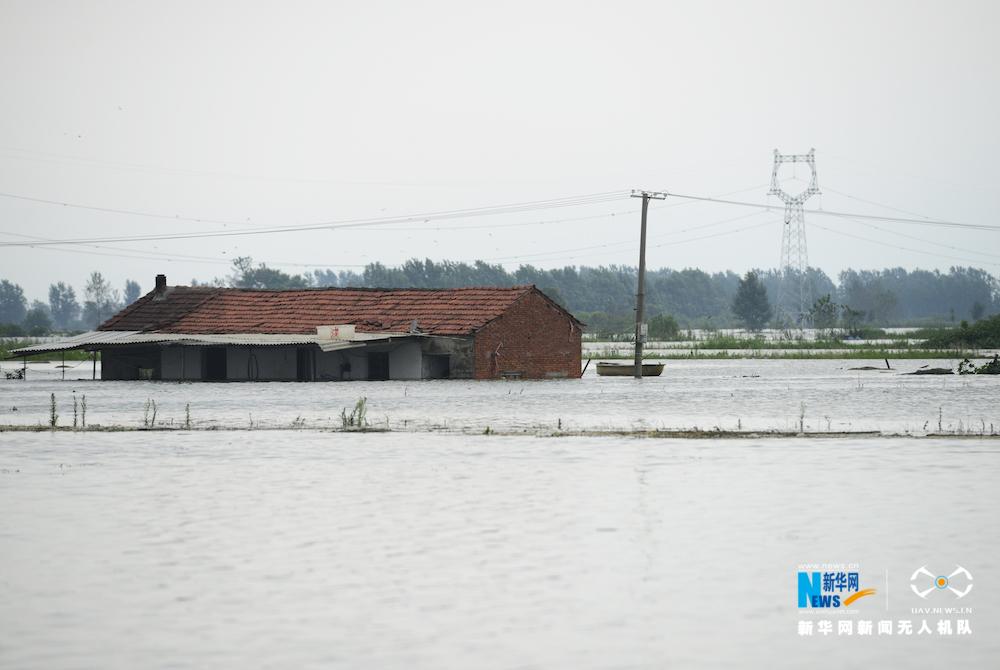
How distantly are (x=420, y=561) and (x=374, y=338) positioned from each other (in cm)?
3709

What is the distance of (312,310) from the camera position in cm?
5556

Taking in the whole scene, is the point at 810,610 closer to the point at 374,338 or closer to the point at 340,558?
the point at 340,558

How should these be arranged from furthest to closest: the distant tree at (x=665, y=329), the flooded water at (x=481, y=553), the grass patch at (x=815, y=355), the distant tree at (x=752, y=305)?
1. the distant tree at (x=752, y=305)
2. the distant tree at (x=665, y=329)
3. the grass patch at (x=815, y=355)
4. the flooded water at (x=481, y=553)

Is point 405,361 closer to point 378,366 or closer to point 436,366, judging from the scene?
point 436,366

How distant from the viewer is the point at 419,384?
155 feet

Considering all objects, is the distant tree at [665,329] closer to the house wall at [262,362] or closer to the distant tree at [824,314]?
the distant tree at [824,314]

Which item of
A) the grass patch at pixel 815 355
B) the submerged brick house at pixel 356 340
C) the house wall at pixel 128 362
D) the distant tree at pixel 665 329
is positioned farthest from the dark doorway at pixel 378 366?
the distant tree at pixel 665 329

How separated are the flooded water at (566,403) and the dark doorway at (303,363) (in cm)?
288

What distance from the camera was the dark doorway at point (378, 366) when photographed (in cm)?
5184

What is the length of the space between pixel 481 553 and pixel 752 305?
6243 inches

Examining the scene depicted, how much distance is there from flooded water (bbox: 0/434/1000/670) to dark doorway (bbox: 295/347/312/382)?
95.8ft

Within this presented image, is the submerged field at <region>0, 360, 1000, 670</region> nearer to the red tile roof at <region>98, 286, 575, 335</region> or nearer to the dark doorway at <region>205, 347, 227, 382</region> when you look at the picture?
the red tile roof at <region>98, 286, 575, 335</region>

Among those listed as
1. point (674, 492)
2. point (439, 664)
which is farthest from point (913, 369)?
point (439, 664)

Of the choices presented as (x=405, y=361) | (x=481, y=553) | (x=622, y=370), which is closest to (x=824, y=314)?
(x=622, y=370)
